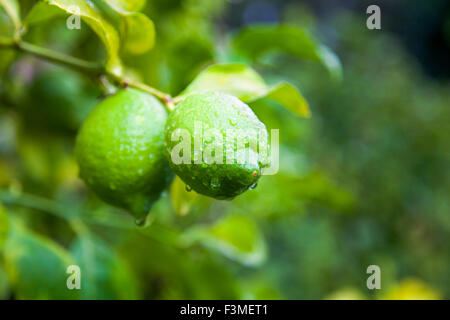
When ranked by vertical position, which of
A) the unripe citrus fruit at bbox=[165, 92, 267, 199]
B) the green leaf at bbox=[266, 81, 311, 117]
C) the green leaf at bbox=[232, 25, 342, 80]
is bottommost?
the unripe citrus fruit at bbox=[165, 92, 267, 199]

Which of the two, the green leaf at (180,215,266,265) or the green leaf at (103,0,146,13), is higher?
the green leaf at (103,0,146,13)

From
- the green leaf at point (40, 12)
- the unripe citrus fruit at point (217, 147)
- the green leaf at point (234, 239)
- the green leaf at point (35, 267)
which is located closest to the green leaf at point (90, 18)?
the green leaf at point (40, 12)

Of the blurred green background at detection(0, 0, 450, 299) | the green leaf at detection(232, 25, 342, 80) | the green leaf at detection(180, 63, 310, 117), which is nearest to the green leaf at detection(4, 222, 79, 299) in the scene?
the blurred green background at detection(0, 0, 450, 299)

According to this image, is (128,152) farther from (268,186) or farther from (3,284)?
(268,186)

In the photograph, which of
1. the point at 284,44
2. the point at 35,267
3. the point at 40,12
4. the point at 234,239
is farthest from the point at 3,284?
the point at 284,44

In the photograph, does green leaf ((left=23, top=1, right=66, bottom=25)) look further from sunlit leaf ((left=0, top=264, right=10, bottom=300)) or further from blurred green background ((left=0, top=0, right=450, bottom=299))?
sunlit leaf ((left=0, top=264, right=10, bottom=300))
